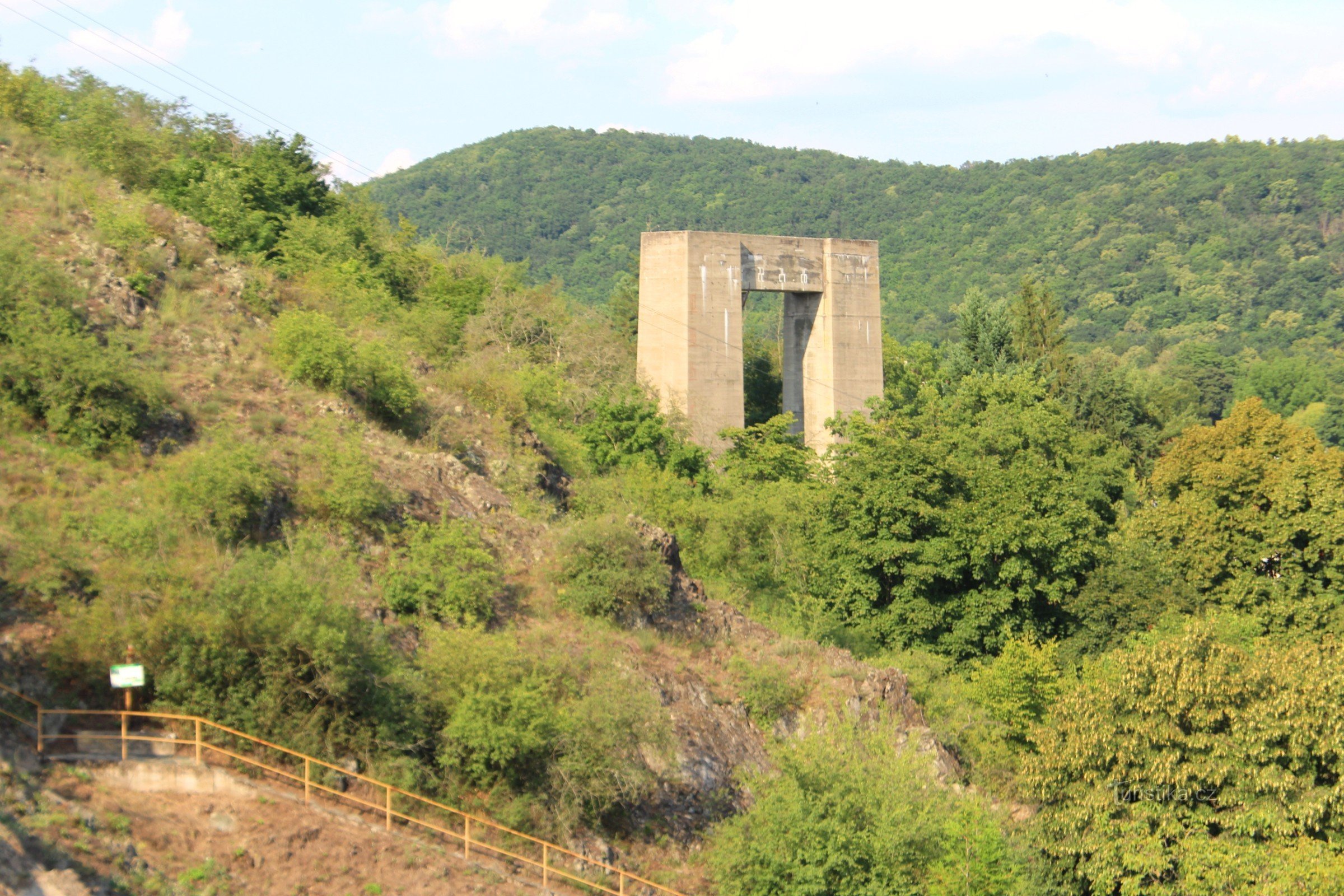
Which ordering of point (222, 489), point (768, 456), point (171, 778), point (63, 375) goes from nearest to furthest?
point (171, 778) < point (222, 489) < point (63, 375) < point (768, 456)

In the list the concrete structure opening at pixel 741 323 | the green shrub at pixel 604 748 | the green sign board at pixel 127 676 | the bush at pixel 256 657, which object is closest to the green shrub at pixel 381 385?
the bush at pixel 256 657

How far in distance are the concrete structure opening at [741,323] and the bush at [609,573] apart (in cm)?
1537

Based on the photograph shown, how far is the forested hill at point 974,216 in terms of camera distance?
462ft

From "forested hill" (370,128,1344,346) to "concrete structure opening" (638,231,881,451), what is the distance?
8037 cm

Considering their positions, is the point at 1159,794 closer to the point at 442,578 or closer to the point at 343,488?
the point at 442,578

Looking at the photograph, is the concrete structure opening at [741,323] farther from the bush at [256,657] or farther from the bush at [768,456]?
the bush at [256,657]

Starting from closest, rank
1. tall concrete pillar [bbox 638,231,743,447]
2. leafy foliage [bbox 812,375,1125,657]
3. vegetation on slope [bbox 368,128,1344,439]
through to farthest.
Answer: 1. leafy foliage [bbox 812,375,1125,657]
2. tall concrete pillar [bbox 638,231,743,447]
3. vegetation on slope [bbox 368,128,1344,439]

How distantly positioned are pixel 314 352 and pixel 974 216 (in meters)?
155

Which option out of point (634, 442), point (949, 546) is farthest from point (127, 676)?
point (634, 442)

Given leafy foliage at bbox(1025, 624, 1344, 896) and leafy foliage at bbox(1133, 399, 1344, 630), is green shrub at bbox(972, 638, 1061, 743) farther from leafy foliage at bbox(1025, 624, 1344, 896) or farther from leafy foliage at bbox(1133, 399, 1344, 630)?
leafy foliage at bbox(1133, 399, 1344, 630)

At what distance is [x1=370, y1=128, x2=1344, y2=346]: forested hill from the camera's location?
14075 centimetres

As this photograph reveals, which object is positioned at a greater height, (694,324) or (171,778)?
(694,324)

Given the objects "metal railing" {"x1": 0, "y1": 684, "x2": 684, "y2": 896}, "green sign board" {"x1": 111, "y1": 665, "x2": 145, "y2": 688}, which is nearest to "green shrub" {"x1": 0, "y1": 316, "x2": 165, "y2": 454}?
"metal railing" {"x1": 0, "y1": 684, "x2": 684, "y2": 896}

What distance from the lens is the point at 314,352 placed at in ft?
78.6
